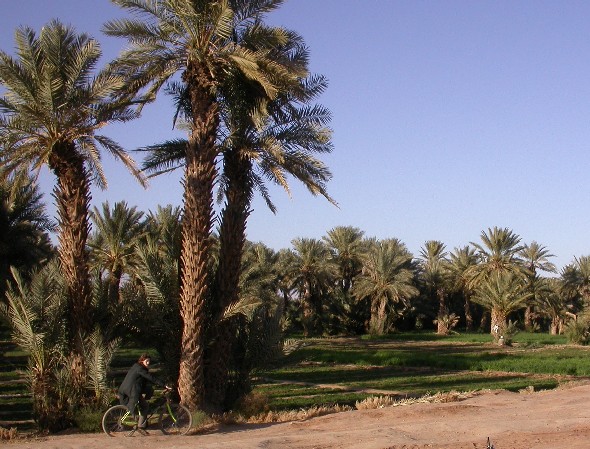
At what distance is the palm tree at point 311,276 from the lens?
69.0 m

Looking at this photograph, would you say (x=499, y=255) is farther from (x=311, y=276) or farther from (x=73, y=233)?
(x=73, y=233)

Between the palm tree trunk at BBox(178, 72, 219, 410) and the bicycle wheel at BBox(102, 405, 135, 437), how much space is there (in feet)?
9.10

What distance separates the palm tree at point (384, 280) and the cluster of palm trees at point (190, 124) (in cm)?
5011

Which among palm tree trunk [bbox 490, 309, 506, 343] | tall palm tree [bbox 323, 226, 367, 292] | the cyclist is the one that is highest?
tall palm tree [bbox 323, 226, 367, 292]

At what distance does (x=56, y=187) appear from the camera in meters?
16.6

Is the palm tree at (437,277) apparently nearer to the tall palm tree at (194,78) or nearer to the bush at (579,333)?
the bush at (579,333)

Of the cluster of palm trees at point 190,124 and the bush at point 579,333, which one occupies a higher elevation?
the cluster of palm trees at point 190,124

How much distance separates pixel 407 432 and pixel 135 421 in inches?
206

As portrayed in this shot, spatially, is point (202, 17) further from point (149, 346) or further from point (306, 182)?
point (149, 346)

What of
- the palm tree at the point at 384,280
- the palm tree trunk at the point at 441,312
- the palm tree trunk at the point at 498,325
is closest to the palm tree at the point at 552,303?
the palm tree trunk at the point at 441,312

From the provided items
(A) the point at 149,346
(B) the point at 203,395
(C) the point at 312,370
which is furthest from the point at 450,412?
(C) the point at 312,370

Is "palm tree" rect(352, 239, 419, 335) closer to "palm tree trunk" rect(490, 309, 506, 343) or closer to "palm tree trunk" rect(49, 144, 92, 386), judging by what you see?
"palm tree trunk" rect(490, 309, 506, 343)

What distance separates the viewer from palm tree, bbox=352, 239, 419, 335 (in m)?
68.4

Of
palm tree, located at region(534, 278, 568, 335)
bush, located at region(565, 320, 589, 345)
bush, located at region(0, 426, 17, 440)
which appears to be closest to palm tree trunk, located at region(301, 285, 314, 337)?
palm tree, located at region(534, 278, 568, 335)
